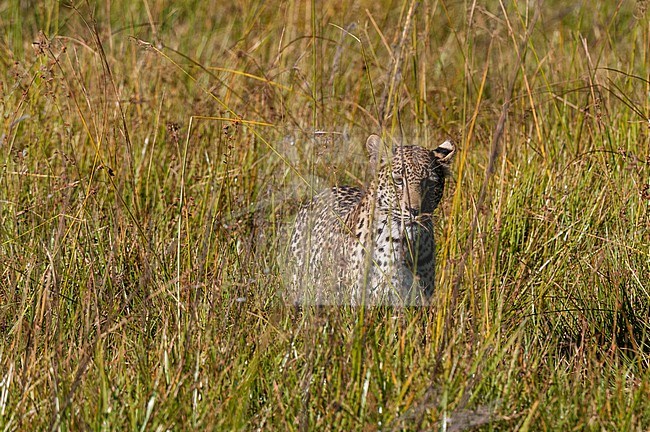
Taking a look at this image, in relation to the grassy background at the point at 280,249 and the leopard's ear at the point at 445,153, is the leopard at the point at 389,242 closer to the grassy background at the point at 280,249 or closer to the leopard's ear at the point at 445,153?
the leopard's ear at the point at 445,153

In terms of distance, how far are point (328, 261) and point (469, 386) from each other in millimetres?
1218

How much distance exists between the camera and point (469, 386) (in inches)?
122

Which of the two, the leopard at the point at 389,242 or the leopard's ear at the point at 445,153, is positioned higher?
the leopard's ear at the point at 445,153

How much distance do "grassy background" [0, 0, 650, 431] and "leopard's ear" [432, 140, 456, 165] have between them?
19 centimetres

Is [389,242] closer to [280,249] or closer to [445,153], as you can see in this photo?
[445,153]

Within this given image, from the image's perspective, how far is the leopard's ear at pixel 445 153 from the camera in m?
4.31

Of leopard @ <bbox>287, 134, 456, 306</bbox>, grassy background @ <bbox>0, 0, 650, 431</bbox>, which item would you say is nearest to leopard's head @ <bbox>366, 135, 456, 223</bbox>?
leopard @ <bbox>287, 134, 456, 306</bbox>

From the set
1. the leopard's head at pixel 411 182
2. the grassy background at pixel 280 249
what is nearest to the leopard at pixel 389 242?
the leopard's head at pixel 411 182

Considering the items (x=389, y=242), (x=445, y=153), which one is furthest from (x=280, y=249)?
(x=445, y=153)

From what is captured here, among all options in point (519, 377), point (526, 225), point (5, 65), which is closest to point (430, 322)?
point (519, 377)

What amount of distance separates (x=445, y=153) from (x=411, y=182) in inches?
14.2

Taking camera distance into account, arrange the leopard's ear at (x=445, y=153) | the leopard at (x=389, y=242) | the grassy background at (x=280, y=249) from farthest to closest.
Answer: the leopard's ear at (x=445, y=153), the leopard at (x=389, y=242), the grassy background at (x=280, y=249)

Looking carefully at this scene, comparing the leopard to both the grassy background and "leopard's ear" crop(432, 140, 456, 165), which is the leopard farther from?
the grassy background

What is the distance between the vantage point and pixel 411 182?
162 inches
